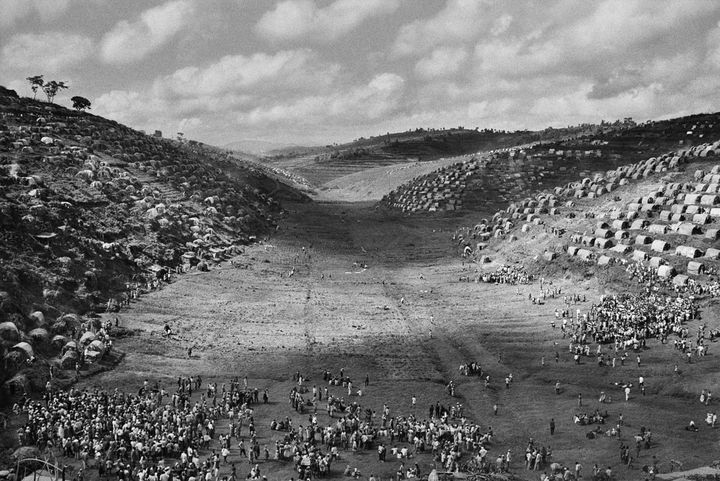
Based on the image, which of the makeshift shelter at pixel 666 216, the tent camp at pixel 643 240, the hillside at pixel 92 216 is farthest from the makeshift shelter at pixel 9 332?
the makeshift shelter at pixel 666 216

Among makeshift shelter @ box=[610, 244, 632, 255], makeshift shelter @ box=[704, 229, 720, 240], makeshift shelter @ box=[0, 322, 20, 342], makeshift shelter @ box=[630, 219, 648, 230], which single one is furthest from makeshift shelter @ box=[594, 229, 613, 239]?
makeshift shelter @ box=[0, 322, 20, 342]

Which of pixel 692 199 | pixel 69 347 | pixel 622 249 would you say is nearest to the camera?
pixel 69 347

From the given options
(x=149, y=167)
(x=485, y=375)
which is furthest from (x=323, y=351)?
(x=149, y=167)

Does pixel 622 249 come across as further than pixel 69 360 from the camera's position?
Yes

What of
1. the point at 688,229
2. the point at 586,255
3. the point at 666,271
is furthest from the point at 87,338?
the point at 688,229

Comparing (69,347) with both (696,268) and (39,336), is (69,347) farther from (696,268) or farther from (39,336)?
(696,268)

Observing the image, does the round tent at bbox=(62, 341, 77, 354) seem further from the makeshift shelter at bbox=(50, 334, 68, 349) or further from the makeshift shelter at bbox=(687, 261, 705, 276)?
the makeshift shelter at bbox=(687, 261, 705, 276)

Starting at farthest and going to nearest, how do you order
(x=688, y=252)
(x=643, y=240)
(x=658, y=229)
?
(x=658, y=229) → (x=643, y=240) → (x=688, y=252)
